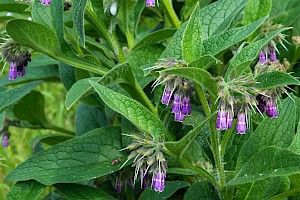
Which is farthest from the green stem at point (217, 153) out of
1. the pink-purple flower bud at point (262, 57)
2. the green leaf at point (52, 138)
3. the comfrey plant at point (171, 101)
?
the green leaf at point (52, 138)

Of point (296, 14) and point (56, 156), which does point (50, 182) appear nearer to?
point (56, 156)

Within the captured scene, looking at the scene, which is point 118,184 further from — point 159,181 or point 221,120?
point 221,120

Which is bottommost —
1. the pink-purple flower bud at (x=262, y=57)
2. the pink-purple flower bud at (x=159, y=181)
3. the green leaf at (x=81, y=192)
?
the green leaf at (x=81, y=192)

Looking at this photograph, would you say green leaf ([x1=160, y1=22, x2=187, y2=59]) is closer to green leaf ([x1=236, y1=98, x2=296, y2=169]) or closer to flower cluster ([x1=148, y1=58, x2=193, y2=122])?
flower cluster ([x1=148, y1=58, x2=193, y2=122])

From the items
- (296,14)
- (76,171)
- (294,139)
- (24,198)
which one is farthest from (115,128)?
(296,14)

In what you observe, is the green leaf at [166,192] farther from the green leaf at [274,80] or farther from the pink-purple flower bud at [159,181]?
the green leaf at [274,80]

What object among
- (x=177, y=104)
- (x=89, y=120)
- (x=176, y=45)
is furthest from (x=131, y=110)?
(x=89, y=120)

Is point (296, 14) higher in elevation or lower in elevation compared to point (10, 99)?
higher
